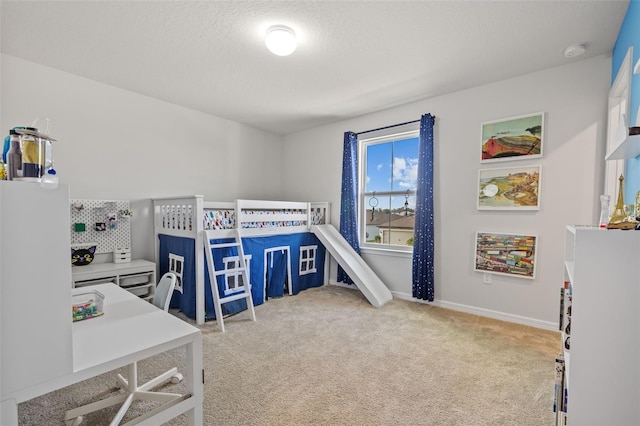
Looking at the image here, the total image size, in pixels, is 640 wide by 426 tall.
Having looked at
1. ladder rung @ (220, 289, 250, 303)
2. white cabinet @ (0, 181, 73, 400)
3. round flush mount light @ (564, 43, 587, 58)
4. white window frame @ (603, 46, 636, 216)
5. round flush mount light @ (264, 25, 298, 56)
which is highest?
round flush mount light @ (564, 43, 587, 58)

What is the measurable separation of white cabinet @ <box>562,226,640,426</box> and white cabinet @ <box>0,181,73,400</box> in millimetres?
1819

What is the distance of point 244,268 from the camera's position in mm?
3045

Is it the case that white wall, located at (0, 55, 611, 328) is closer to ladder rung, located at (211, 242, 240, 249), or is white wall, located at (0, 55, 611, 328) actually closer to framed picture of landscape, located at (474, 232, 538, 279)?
framed picture of landscape, located at (474, 232, 538, 279)

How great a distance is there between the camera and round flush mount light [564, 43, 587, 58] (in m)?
2.32

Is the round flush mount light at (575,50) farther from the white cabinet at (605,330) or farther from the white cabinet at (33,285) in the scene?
the white cabinet at (33,285)

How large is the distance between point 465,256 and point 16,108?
15.3 feet

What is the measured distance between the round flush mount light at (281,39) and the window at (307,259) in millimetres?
2499

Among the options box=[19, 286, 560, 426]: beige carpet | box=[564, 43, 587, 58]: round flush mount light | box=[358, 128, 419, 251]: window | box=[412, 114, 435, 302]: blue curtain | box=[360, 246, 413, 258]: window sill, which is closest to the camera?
box=[19, 286, 560, 426]: beige carpet

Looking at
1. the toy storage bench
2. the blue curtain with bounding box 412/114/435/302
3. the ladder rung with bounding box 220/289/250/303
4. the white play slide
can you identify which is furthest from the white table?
the blue curtain with bounding box 412/114/435/302

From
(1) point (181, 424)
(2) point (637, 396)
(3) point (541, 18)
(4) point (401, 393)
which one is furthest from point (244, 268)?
(3) point (541, 18)

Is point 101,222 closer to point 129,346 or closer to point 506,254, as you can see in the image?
point 129,346

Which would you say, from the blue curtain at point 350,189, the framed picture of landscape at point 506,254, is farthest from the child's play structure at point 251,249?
the framed picture of landscape at point 506,254

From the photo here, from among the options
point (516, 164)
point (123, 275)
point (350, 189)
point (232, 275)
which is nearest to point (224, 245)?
point (232, 275)

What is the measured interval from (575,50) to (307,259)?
3464 mm
